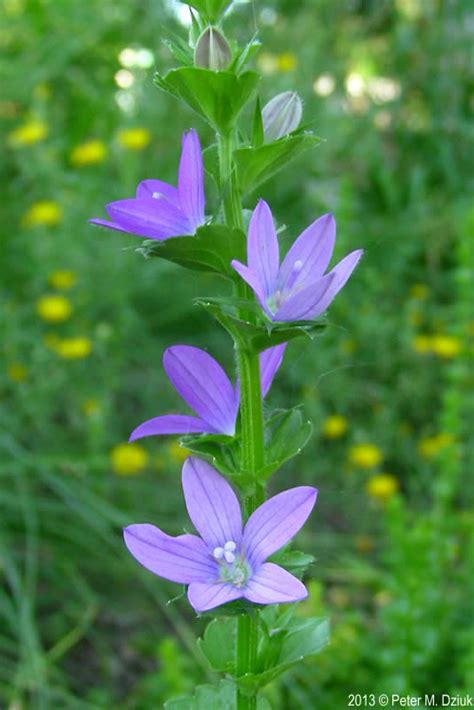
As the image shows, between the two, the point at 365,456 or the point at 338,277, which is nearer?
the point at 338,277

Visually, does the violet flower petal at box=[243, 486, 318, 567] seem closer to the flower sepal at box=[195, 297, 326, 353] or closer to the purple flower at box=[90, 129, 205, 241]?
the flower sepal at box=[195, 297, 326, 353]

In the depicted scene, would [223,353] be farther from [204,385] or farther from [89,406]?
[204,385]

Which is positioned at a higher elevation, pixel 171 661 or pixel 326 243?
pixel 326 243

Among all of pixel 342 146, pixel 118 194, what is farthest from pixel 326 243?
pixel 342 146

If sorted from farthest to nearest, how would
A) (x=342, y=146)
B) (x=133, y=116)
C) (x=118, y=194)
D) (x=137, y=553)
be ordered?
1. (x=342, y=146)
2. (x=133, y=116)
3. (x=118, y=194)
4. (x=137, y=553)

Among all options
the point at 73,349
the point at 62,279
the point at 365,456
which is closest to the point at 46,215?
the point at 62,279

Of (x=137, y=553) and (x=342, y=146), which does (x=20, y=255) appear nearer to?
(x=342, y=146)
